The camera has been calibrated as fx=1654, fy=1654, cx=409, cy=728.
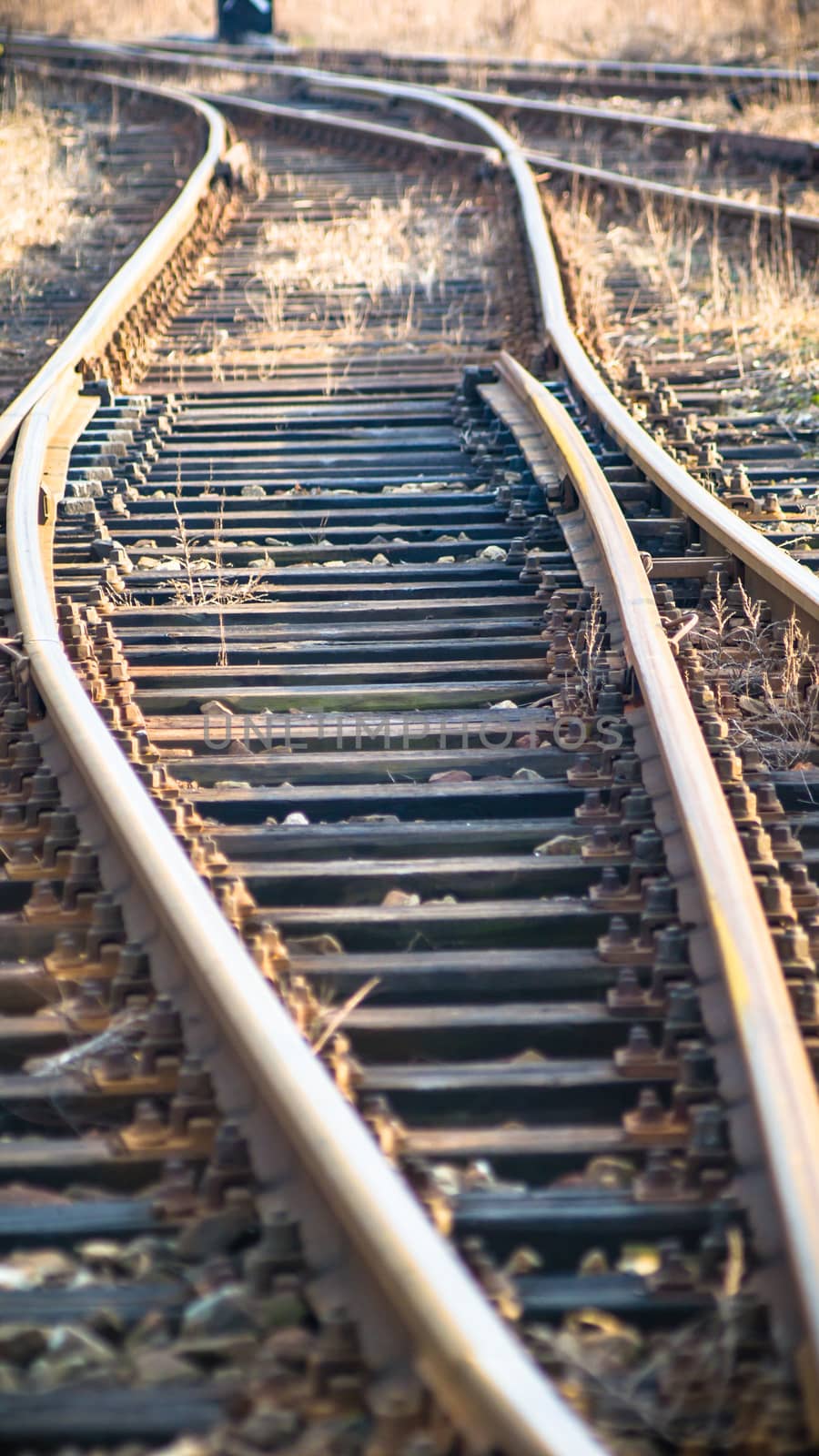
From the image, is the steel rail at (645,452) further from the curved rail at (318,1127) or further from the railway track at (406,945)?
the curved rail at (318,1127)

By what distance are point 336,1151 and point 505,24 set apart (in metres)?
27.4

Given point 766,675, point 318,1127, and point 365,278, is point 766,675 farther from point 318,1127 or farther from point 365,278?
point 365,278

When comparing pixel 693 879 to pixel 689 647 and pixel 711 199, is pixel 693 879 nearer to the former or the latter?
pixel 689 647

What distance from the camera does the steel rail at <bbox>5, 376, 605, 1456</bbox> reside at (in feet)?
7.20

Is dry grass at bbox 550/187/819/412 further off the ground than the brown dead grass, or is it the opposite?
the brown dead grass

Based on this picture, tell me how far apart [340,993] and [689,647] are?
191 centimetres

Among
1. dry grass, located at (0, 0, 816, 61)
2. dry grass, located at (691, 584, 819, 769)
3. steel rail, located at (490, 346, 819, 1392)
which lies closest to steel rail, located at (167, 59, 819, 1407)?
steel rail, located at (490, 346, 819, 1392)

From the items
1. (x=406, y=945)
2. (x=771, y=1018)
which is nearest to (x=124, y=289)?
(x=406, y=945)

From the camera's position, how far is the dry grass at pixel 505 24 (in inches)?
918

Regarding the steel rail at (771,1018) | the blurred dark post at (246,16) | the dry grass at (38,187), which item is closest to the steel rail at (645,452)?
the steel rail at (771,1018)

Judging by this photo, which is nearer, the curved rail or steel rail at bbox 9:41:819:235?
the curved rail

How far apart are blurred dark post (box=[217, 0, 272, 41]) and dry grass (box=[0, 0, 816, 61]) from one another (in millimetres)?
Result: 1057

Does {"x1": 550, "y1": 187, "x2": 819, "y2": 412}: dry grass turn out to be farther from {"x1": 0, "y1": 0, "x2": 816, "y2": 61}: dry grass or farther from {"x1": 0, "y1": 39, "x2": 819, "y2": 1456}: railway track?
{"x1": 0, "y1": 0, "x2": 816, "y2": 61}: dry grass

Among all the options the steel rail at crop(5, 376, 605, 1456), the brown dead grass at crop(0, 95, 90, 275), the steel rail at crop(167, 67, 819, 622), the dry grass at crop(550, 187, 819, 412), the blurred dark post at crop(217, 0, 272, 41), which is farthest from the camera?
the blurred dark post at crop(217, 0, 272, 41)
